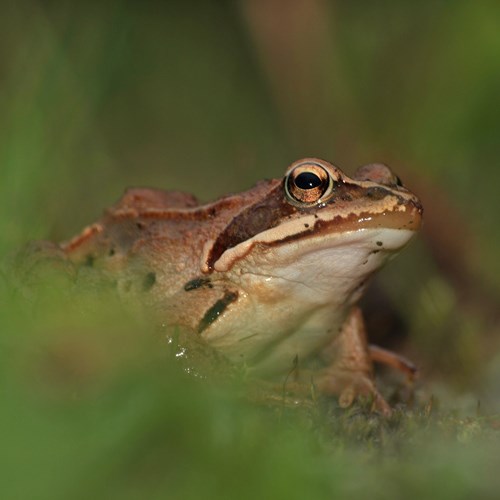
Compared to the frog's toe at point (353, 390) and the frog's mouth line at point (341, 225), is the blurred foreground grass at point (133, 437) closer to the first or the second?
the frog's toe at point (353, 390)

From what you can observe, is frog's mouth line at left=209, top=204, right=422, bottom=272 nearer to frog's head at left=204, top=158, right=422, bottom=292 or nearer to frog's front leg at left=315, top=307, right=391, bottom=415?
frog's head at left=204, top=158, right=422, bottom=292

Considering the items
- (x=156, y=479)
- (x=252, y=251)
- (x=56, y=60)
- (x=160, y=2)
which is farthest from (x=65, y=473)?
(x=160, y=2)

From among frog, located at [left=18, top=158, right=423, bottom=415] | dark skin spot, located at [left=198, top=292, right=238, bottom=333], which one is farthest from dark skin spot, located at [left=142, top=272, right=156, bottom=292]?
dark skin spot, located at [left=198, top=292, right=238, bottom=333]

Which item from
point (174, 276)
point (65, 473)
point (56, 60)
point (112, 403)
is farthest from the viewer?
point (56, 60)

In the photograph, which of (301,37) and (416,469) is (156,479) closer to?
(416,469)

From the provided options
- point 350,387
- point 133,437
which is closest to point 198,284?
point 350,387

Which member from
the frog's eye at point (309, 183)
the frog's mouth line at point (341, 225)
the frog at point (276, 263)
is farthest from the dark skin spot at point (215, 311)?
the frog's eye at point (309, 183)
